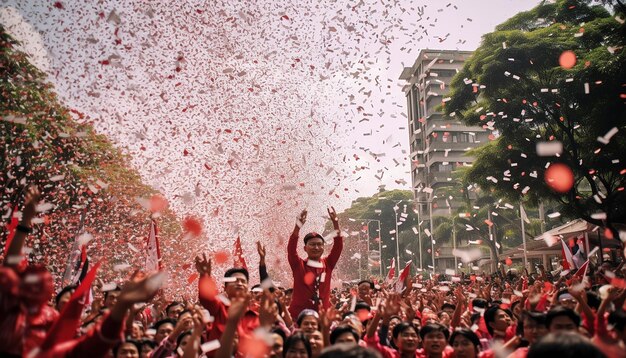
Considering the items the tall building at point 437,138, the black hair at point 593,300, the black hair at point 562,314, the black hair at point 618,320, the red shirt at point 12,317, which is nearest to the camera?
the red shirt at point 12,317

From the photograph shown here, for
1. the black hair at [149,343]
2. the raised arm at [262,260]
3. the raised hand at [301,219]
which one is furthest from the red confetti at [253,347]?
Answer: the raised hand at [301,219]

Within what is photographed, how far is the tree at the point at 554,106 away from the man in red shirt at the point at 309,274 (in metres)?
13.3

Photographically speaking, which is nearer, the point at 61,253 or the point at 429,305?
the point at 429,305

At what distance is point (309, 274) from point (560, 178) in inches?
570

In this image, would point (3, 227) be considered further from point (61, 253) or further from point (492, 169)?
point (492, 169)

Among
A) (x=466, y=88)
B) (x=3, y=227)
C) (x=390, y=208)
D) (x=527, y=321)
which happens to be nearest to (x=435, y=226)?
(x=390, y=208)

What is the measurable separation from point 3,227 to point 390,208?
58.6 metres

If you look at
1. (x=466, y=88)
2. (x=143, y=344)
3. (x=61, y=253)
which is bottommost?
(x=143, y=344)

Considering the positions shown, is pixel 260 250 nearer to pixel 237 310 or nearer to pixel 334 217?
pixel 334 217

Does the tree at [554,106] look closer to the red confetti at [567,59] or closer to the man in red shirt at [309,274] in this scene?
the red confetti at [567,59]

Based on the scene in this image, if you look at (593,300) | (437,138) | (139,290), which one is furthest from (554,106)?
(437,138)

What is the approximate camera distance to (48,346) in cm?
286

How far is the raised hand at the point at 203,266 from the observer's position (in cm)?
516

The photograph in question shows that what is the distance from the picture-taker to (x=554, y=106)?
18.8 metres
